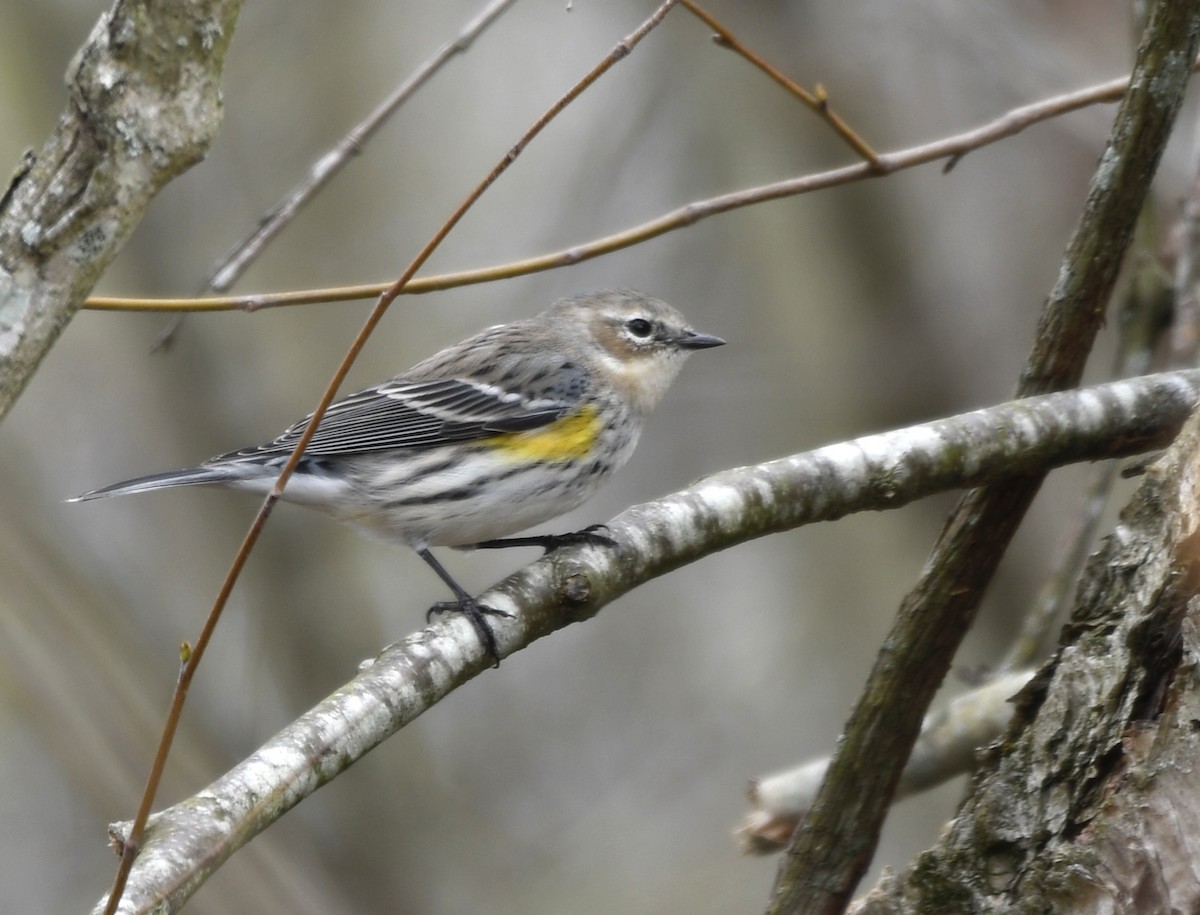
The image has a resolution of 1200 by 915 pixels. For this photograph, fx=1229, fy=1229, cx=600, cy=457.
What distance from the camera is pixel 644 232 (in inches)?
137

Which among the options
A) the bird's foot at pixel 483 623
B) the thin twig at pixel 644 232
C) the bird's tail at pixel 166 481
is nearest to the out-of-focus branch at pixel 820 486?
the bird's foot at pixel 483 623

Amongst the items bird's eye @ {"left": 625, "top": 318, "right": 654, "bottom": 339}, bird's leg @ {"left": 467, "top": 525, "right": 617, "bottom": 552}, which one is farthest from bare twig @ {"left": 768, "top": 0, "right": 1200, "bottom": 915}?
bird's eye @ {"left": 625, "top": 318, "right": 654, "bottom": 339}

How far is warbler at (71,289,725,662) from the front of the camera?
15.6ft

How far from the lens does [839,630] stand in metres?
9.55

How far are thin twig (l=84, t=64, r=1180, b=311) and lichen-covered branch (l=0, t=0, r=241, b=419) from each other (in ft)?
2.53

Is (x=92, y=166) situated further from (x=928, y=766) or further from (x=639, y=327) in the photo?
(x=639, y=327)

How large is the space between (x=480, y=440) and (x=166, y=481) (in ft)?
4.03

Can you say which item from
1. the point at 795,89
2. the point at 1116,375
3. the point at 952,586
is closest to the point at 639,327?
the point at 1116,375

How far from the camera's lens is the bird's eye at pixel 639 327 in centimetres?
573

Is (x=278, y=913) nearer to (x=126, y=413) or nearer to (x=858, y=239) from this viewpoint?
(x=126, y=413)

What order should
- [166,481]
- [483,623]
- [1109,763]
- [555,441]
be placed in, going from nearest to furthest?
1. [1109,763]
2. [483,623]
3. [166,481]
4. [555,441]

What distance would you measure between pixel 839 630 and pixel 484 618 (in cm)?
695

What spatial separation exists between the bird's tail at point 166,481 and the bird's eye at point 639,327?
1901 millimetres

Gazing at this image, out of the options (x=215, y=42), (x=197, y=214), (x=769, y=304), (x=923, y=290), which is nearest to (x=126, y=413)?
(x=197, y=214)
